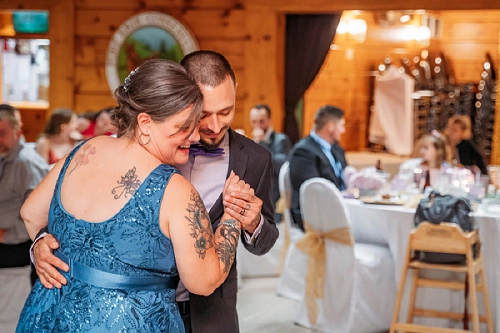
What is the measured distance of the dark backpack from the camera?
453 cm

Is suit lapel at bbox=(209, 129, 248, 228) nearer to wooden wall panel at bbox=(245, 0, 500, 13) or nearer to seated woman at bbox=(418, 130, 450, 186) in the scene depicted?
seated woman at bbox=(418, 130, 450, 186)

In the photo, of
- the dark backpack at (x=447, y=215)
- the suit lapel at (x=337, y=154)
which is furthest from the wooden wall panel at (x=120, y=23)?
the dark backpack at (x=447, y=215)

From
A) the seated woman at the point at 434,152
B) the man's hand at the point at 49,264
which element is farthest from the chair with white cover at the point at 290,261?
the man's hand at the point at 49,264

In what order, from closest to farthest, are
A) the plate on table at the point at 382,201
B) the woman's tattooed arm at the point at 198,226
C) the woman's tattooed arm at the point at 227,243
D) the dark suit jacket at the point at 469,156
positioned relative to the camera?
the woman's tattooed arm at the point at 198,226 < the woman's tattooed arm at the point at 227,243 < the plate on table at the point at 382,201 < the dark suit jacket at the point at 469,156

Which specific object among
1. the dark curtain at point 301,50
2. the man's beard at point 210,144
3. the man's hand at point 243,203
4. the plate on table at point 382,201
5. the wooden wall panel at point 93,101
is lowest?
the plate on table at point 382,201

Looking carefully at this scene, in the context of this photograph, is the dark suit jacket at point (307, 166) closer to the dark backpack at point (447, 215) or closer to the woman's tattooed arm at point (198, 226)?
the dark backpack at point (447, 215)

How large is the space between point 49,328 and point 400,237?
3.34 m

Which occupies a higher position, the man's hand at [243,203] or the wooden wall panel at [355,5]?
the wooden wall panel at [355,5]

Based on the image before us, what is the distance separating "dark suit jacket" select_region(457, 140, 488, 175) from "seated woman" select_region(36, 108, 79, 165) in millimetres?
3762

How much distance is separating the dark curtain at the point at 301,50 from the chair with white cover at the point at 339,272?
2.79 meters

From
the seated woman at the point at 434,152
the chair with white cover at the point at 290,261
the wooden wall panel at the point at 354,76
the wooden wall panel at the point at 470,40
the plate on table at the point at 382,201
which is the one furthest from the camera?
the wooden wall panel at the point at 470,40

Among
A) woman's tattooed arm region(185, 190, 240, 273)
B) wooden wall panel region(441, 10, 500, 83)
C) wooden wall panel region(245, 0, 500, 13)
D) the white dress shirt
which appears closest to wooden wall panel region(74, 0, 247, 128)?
wooden wall panel region(245, 0, 500, 13)

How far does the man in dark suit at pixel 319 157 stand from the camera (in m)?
5.65

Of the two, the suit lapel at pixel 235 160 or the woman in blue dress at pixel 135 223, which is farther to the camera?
the suit lapel at pixel 235 160
